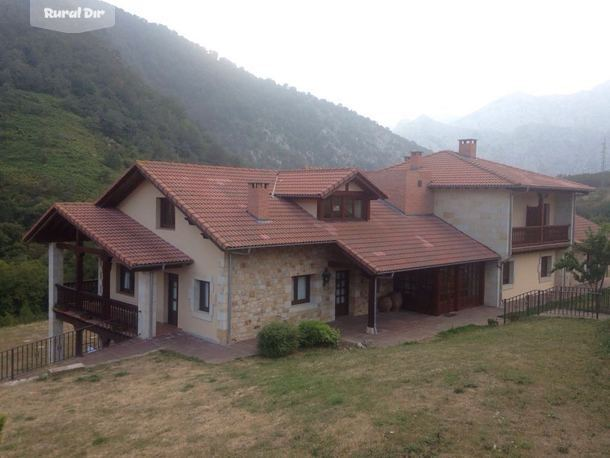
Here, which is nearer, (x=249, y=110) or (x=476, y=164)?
(x=476, y=164)

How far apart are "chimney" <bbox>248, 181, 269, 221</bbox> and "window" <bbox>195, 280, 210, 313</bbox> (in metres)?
2.72

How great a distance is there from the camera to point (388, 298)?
20969mm

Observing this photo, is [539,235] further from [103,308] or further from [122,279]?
[103,308]

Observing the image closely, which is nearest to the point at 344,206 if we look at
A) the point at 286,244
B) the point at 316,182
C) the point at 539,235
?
the point at 316,182

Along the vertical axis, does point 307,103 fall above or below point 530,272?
above

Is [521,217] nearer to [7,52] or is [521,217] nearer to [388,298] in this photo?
[388,298]

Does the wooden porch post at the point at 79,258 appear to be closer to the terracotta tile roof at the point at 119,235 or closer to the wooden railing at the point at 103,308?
the wooden railing at the point at 103,308

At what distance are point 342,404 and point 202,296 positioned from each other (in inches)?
332

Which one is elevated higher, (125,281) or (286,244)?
(286,244)

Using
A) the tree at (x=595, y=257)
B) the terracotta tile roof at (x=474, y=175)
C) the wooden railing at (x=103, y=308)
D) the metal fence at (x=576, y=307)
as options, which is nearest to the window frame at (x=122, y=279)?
the wooden railing at (x=103, y=308)

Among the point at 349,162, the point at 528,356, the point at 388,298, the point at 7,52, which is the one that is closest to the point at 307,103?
the point at 349,162

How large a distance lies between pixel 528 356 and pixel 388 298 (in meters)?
9.09

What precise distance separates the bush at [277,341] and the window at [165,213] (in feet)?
17.8

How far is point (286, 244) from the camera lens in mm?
16406
